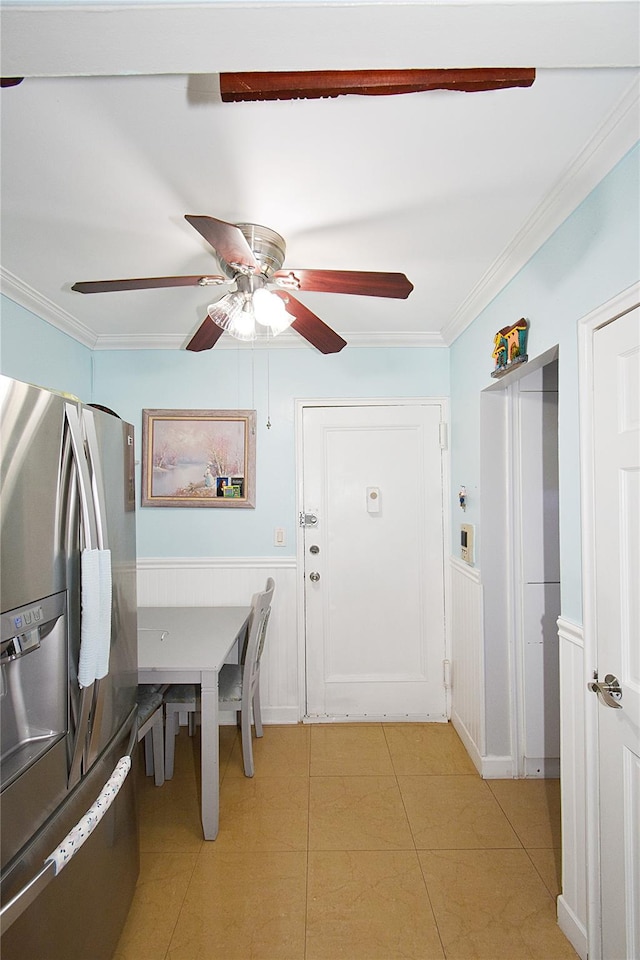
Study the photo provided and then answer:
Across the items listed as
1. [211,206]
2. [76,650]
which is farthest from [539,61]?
[76,650]

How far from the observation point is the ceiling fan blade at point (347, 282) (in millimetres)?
1777

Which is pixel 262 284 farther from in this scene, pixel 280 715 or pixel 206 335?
pixel 280 715

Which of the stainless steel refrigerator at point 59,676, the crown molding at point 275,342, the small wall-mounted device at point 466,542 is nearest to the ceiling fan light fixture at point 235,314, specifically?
the stainless steel refrigerator at point 59,676

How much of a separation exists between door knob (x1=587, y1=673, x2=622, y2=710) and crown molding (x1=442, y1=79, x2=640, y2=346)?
1.44 metres

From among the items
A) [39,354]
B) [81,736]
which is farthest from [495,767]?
[39,354]

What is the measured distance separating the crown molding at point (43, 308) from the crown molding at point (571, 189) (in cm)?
209

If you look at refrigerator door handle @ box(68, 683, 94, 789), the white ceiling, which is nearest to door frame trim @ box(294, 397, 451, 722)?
the white ceiling

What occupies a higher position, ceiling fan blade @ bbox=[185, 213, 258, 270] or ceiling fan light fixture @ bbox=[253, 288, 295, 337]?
ceiling fan blade @ bbox=[185, 213, 258, 270]

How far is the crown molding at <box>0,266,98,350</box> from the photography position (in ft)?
7.91

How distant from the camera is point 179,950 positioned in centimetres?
173

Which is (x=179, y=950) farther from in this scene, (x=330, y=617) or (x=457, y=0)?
(x=457, y=0)

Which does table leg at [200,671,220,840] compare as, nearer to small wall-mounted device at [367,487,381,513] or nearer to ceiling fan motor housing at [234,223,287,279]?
small wall-mounted device at [367,487,381,513]

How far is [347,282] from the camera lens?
1.85 m

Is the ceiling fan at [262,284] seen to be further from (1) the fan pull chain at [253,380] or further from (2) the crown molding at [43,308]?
(1) the fan pull chain at [253,380]
